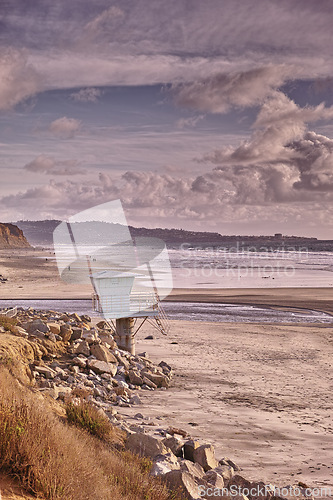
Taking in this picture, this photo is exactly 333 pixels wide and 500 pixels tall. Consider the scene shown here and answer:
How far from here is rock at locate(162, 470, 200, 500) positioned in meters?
5.62

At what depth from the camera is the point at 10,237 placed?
16950 cm

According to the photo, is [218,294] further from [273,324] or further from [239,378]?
[239,378]

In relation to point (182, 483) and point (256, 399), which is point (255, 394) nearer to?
point (256, 399)

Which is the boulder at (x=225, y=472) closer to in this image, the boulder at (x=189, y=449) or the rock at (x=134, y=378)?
the boulder at (x=189, y=449)

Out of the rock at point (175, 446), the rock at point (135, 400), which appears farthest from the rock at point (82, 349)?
the rock at point (175, 446)

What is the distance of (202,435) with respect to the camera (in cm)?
959

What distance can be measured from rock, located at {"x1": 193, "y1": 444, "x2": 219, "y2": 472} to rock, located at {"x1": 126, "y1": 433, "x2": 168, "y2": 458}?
580mm

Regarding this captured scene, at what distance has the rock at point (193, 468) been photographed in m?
6.58

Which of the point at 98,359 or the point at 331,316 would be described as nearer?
the point at 98,359

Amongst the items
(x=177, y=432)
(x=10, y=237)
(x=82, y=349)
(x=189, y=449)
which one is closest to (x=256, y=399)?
(x=177, y=432)

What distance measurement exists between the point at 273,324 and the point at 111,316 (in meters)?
13.7

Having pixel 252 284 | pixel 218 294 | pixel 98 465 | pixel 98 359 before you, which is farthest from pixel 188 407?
Result: pixel 252 284

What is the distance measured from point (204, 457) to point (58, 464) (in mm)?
3304

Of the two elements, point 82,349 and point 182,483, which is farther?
point 82,349
